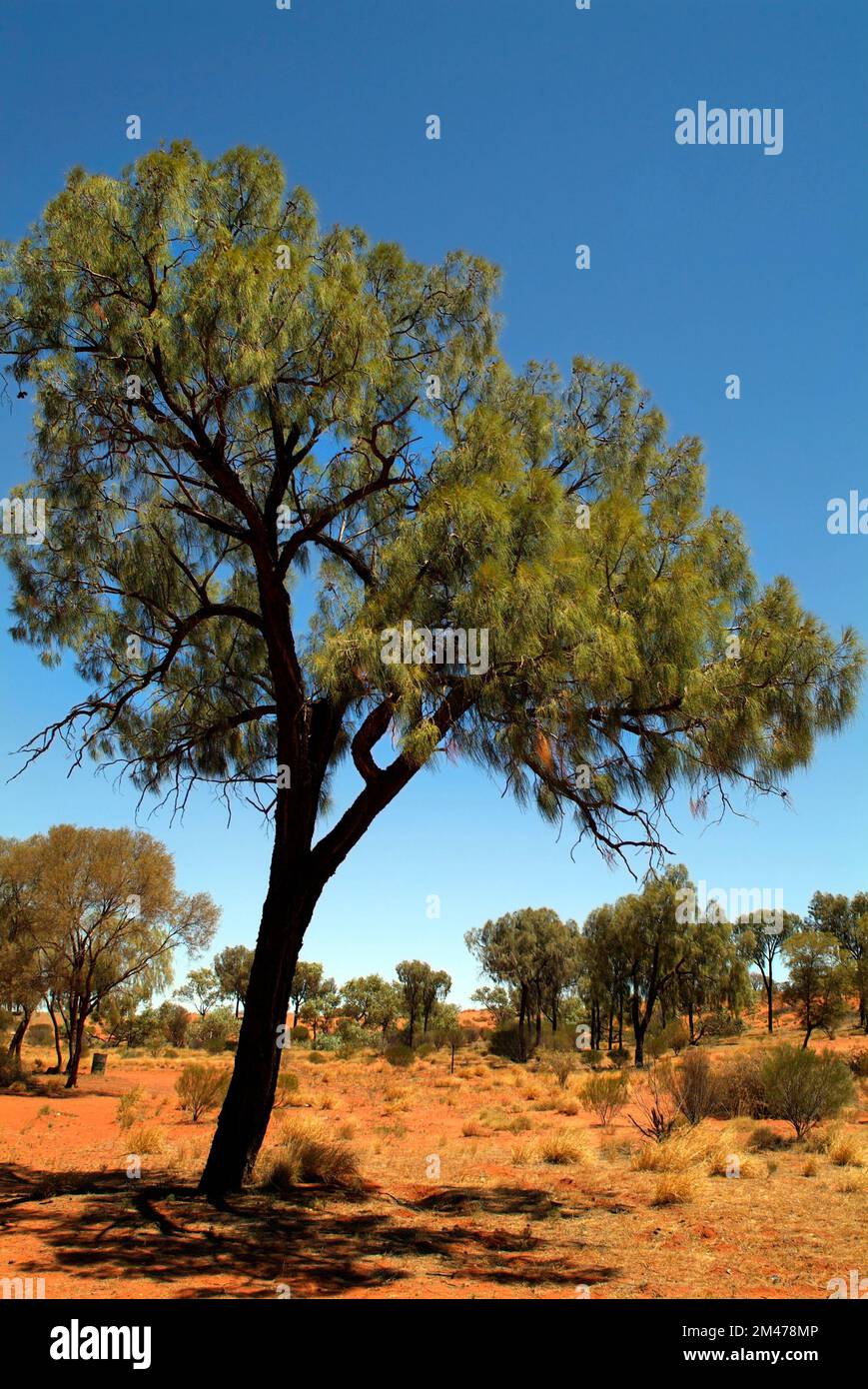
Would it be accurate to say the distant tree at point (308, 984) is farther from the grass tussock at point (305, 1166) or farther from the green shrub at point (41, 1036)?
the grass tussock at point (305, 1166)

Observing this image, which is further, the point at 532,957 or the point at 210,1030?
the point at 210,1030

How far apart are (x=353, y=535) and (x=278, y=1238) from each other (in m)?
7.31

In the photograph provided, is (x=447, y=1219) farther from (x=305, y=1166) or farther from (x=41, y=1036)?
(x=41, y=1036)

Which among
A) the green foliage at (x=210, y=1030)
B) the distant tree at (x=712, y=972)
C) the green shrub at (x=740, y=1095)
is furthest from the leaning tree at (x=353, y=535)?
the green foliage at (x=210, y=1030)

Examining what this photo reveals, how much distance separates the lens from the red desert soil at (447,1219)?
6.69m

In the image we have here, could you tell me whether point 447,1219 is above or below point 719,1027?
above

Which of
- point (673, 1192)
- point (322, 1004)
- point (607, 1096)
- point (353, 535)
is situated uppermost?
point (353, 535)

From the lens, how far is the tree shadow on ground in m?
6.64

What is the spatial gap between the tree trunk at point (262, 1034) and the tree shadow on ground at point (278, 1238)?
0.33 m

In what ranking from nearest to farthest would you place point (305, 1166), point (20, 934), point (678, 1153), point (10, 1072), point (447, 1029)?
point (305, 1166)
point (678, 1153)
point (10, 1072)
point (20, 934)
point (447, 1029)

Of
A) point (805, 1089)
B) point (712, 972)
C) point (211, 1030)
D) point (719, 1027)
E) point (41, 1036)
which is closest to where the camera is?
point (805, 1089)

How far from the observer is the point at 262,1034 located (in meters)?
9.43

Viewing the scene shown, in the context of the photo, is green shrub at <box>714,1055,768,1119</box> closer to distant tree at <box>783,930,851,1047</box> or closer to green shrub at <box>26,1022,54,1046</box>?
distant tree at <box>783,930,851,1047</box>

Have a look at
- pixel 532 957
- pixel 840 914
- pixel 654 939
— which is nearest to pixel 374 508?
pixel 654 939
